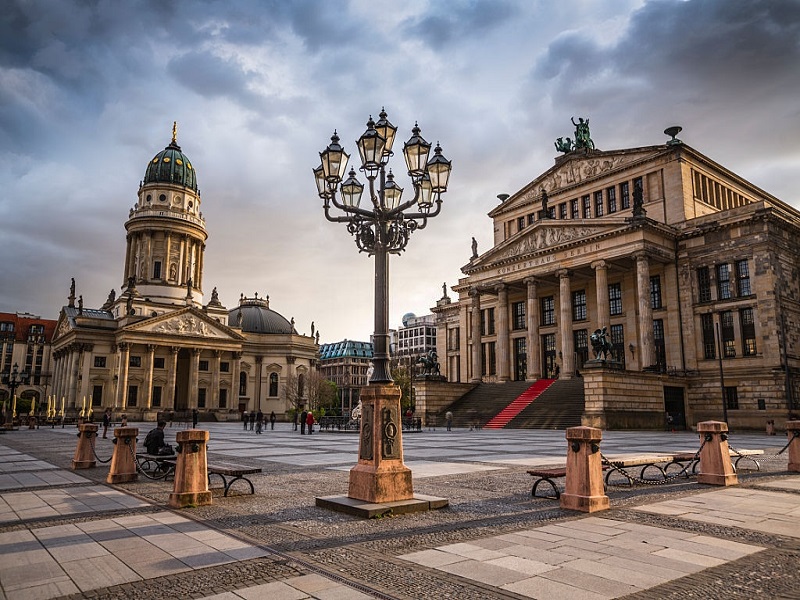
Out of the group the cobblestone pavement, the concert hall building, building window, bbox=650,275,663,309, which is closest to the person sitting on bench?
the cobblestone pavement

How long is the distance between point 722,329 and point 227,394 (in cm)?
6379

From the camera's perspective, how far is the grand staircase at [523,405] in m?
40.2

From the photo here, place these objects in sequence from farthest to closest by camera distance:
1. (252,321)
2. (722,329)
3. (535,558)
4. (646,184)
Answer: (252,321) → (646,184) → (722,329) → (535,558)

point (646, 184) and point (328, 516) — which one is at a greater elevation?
point (646, 184)

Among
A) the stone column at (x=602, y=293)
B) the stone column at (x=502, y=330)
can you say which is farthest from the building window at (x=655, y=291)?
the stone column at (x=502, y=330)

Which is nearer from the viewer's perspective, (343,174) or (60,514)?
(60,514)

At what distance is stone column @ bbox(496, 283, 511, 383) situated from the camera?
177 feet

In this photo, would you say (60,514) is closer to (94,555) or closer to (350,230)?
(94,555)

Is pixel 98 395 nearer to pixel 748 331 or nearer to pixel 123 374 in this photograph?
pixel 123 374

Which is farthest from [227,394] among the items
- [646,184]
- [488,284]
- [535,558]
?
[535,558]

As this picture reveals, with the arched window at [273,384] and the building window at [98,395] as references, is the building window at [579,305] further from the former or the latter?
the building window at [98,395]

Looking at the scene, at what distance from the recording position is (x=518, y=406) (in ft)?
144

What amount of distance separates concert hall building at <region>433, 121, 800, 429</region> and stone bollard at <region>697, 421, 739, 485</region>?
24661 mm

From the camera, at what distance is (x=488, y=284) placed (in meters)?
55.6
